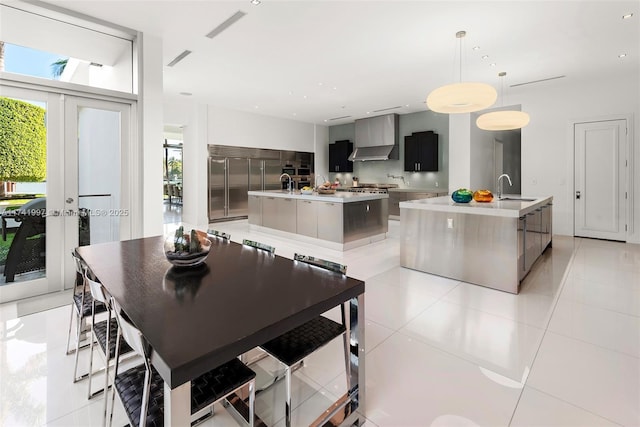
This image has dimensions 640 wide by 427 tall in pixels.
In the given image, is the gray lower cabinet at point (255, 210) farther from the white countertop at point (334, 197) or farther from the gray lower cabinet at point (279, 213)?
the white countertop at point (334, 197)

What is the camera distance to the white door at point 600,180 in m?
5.76

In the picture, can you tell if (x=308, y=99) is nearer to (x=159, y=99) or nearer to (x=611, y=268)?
(x=159, y=99)

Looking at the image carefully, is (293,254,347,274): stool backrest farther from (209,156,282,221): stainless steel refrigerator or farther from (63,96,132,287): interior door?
(209,156,282,221): stainless steel refrigerator

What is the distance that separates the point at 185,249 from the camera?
70.3 inches

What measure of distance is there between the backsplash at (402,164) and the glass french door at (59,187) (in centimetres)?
712

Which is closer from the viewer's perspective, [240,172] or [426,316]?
[426,316]

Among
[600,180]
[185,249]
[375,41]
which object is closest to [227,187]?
[375,41]

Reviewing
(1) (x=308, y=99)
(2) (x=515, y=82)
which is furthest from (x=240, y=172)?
(2) (x=515, y=82)

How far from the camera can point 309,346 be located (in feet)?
5.09

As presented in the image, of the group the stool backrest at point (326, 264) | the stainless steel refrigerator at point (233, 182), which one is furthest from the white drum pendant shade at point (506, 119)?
the stainless steel refrigerator at point (233, 182)

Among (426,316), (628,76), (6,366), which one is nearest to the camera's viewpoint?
(6,366)

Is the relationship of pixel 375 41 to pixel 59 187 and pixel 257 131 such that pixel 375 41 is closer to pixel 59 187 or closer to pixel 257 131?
pixel 59 187

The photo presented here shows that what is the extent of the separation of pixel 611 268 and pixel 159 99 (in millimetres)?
6282

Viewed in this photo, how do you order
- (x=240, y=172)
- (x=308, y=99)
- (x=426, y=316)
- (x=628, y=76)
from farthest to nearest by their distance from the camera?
(x=240, y=172), (x=308, y=99), (x=628, y=76), (x=426, y=316)
